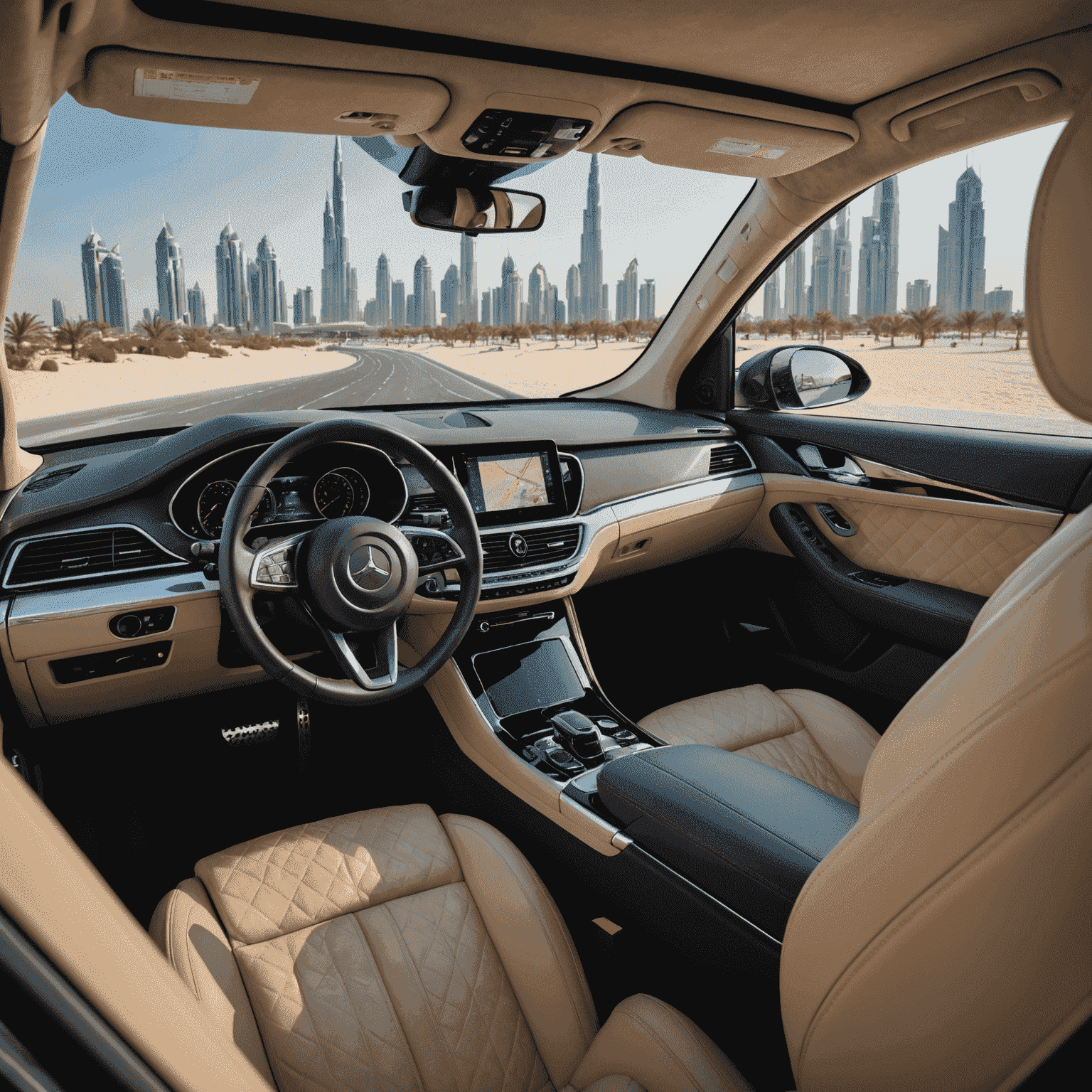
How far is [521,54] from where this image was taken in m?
1.72

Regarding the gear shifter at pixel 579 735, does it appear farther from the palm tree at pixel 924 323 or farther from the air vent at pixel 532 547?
the palm tree at pixel 924 323

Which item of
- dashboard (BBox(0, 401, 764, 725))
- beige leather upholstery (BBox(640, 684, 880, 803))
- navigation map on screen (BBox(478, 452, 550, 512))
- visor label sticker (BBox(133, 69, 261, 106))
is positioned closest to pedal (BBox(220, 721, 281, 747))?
dashboard (BBox(0, 401, 764, 725))

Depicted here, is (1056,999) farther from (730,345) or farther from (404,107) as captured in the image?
(730,345)

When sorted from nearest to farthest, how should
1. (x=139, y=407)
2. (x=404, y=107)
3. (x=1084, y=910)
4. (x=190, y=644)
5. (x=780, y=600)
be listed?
(x=1084, y=910), (x=404, y=107), (x=190, y=644), (x=139, y=407), (x=780, y=600)

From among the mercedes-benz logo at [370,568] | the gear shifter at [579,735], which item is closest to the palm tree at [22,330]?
the mercedes-benz logo at [370,568]

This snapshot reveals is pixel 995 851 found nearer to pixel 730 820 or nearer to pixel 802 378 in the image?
pixel 730 820

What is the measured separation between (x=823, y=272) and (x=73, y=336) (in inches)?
93.4

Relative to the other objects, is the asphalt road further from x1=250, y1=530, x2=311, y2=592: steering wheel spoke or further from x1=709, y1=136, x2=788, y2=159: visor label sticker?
x1=709, y1=136, x2=788, y2=159: visor label sticker

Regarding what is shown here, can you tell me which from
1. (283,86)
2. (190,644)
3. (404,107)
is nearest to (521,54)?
(404,107)

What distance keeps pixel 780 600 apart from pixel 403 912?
6.24 feet

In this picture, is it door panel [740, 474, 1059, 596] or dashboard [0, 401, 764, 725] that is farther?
door panel [740, 474, 1059, 596]

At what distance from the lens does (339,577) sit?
6.09ft

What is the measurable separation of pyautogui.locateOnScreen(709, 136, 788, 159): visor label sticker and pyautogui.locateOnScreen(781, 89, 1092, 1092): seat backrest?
150 cm

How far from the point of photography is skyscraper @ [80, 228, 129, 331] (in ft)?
7.57
